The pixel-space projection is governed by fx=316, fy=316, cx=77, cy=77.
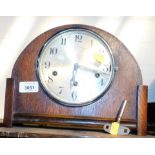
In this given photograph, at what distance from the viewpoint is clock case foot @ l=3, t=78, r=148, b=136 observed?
1072mm

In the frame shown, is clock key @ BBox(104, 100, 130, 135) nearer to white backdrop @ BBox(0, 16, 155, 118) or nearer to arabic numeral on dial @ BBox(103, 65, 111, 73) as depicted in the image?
arabic numeral on dial @ BBox(103, 65, 111, 73)

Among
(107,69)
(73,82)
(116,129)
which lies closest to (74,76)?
(73,82)

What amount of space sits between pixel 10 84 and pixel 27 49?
0.15 meters

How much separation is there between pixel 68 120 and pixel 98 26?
0.51m

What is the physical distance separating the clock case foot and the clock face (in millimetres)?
72

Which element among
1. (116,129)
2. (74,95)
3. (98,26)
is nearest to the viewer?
(116,129)

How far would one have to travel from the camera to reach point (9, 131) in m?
0.98

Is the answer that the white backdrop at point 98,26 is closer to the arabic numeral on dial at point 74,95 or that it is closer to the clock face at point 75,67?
the clock face at point 75,67

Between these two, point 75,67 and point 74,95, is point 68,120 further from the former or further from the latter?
point 75,67

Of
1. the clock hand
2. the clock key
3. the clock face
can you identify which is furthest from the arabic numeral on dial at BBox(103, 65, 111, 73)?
the clock key

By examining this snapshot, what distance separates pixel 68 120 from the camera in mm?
1101
